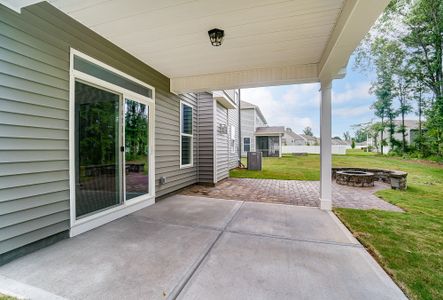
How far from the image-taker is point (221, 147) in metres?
7.14

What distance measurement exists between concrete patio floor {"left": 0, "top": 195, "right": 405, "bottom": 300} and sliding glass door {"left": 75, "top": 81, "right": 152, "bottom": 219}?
21.9 inches

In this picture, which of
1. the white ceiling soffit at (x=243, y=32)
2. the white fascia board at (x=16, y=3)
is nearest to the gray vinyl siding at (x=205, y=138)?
the white ceiling soffit at (x=243, y=32)

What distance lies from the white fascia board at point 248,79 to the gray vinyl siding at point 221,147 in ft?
6.90

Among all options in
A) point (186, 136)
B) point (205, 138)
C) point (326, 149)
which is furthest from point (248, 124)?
point (326, 149)

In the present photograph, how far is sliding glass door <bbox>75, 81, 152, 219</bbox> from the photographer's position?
2.81 m

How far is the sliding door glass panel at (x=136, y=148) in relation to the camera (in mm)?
3646

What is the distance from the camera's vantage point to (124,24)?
2.74 meters

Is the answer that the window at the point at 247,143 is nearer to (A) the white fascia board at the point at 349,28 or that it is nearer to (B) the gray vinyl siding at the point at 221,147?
(B) the gray vinyl siding at the point at 221,147

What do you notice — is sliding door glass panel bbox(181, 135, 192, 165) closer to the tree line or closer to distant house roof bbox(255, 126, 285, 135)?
the tree line

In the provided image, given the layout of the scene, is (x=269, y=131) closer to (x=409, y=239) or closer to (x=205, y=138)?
(x=205, y=138)

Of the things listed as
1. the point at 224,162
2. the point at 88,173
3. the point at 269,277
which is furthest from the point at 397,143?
the point at 88,173

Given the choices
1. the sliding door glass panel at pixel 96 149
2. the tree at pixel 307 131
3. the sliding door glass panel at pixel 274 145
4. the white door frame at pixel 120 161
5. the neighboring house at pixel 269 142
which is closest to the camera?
the white door frame at pixel 120 161

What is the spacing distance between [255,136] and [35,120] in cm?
1723

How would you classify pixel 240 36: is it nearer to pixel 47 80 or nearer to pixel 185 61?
pixel 185 61
